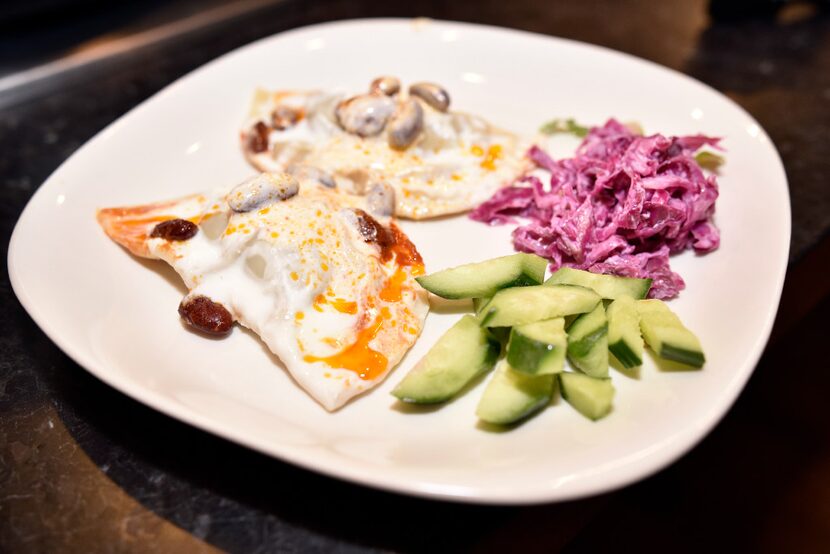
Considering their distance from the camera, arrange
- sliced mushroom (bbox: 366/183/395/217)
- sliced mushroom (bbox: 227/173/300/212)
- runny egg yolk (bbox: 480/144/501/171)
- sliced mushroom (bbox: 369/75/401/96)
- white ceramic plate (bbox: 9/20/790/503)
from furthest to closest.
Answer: sliced mushroom (bbox: 369/75/401/96)
runny egg yolk (bbox: 480/144/501/171)
sliced mushroom (bbox: 366/183/395/217)
sliced mushroom (bbox: 227/173/300/212)
white ceramic plate (bbox: 9/20/790/503)

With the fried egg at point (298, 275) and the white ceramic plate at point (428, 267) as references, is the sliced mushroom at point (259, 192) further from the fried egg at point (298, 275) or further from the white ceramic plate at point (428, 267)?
the white ceramic plate at point (428, 267)

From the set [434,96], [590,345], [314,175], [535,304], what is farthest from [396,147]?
[590,345]

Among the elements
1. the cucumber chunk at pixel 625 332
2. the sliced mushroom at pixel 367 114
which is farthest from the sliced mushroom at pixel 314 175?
the cucumber chunk at pixel 625 332

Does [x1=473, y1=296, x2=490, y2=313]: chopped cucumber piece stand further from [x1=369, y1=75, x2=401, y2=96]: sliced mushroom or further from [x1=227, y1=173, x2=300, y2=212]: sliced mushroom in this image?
[x1=369, y1=75, x2=401, y2=96]: sliced mushroom

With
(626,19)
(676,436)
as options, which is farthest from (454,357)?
(626,19)

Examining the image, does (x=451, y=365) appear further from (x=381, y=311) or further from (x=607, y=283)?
(x=607, y=283)

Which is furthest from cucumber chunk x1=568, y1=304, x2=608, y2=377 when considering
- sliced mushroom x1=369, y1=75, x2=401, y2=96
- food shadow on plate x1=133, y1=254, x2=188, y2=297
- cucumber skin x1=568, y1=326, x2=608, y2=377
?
sliced mushroom x1=369, y1=75, x2=401, y2=96

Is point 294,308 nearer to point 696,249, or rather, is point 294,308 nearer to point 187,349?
point 187,349
